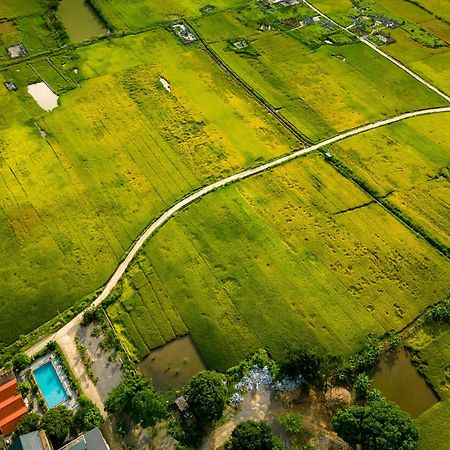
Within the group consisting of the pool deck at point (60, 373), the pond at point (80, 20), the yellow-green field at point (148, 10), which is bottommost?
the pool deck at point (60, 373)

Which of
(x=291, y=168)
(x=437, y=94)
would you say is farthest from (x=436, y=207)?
(x=437, y=94)

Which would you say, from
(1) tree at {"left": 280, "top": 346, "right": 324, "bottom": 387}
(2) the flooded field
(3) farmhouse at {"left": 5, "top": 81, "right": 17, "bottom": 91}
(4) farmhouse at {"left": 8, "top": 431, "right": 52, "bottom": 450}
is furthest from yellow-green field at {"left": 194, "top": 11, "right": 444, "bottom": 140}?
(4) farmhouse at {"left": 8, "top": 431, "right": 52, "bottom": 450}

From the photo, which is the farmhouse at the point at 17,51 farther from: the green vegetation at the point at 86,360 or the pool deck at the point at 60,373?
the pool deck at the point at 60,373

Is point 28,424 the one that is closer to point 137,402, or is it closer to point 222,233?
point 137,402

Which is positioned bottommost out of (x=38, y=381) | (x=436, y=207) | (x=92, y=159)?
(x=38, y=381)

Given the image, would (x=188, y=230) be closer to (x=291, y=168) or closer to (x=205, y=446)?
(x=291, y=168)

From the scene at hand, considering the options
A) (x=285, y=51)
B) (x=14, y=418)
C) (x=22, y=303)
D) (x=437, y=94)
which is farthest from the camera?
(x=285, y=51)

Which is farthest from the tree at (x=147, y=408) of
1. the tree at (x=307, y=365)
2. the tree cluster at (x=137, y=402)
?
the tree at (x=307, y=365)
